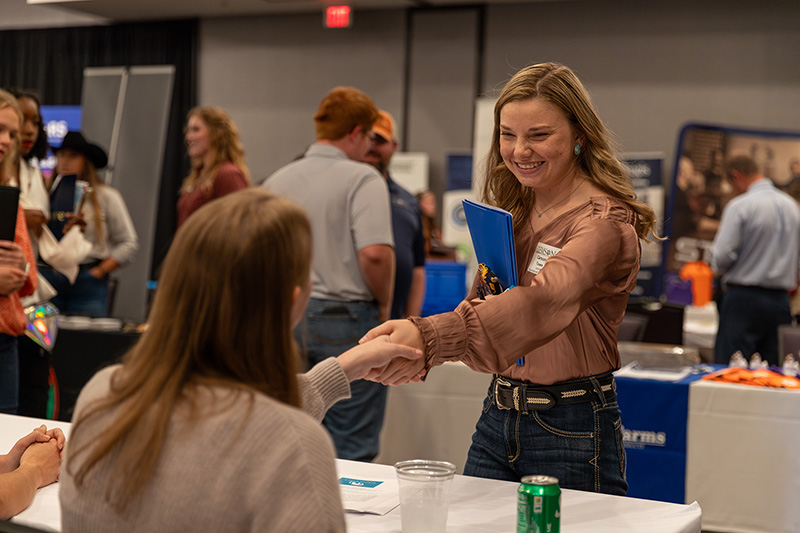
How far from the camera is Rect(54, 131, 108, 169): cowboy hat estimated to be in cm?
437

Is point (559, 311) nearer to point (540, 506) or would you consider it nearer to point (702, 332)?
point (540, 506)

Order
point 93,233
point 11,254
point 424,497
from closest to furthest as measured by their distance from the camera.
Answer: point 424,497, point 11,254, point 93,233

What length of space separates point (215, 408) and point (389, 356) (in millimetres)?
654

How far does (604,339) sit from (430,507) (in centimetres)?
56

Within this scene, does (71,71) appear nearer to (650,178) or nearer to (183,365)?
(650,178)

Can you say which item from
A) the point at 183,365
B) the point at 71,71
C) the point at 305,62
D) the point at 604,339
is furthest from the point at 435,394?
the point at 71,71

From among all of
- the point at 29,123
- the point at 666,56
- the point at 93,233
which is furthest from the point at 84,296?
the point at 666,56

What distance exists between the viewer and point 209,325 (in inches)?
36.6

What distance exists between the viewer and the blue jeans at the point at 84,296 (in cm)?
436

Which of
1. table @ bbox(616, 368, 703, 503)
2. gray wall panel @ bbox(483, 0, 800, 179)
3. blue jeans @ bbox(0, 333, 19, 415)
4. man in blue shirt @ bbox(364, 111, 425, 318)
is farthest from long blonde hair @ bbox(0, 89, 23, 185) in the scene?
gray wall panel @ bbox(483, 0, 800, 179)

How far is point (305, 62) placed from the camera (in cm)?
953

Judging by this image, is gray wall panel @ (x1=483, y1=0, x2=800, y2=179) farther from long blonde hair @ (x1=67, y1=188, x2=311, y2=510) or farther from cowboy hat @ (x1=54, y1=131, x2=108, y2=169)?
long blonde hair @ (x1=67, y1=188, x2=311, y2=510)

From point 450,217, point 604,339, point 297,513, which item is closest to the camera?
point 297,513

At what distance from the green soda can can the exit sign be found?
26.6ft
